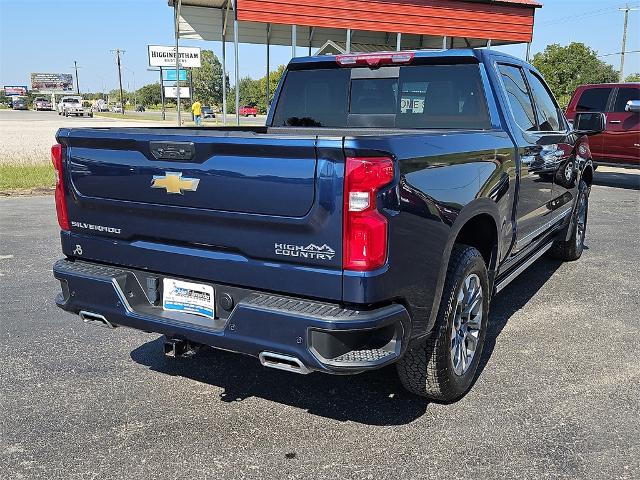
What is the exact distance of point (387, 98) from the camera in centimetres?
440

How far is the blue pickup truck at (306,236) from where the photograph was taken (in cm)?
243

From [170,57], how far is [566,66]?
123 feet

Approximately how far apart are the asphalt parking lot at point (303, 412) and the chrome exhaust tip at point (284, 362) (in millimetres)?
500

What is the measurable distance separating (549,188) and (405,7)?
45.6 ft

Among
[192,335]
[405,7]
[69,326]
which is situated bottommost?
[69,326]

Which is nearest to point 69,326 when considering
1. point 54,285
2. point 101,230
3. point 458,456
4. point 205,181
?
point 54,285

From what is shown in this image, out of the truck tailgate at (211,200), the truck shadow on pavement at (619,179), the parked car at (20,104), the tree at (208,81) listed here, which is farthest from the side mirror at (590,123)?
the parked car at (20,104)

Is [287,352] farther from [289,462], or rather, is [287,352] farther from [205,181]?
[205,181]

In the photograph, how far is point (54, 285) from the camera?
5.48m

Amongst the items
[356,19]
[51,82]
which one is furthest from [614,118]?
[51,82]

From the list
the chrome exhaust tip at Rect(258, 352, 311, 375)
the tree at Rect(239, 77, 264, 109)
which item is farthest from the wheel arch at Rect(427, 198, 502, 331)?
the tree at Rect(239, 77, 264, 109)

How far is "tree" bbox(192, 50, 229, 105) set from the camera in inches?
3927

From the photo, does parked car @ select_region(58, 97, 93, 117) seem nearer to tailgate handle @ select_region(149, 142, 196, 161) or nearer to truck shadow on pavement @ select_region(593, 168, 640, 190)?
truck shadow on pavement @ select_region(593, 168, 640, 190)

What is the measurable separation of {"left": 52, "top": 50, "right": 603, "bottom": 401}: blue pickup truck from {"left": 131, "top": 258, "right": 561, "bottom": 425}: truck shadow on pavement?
0.84ft
